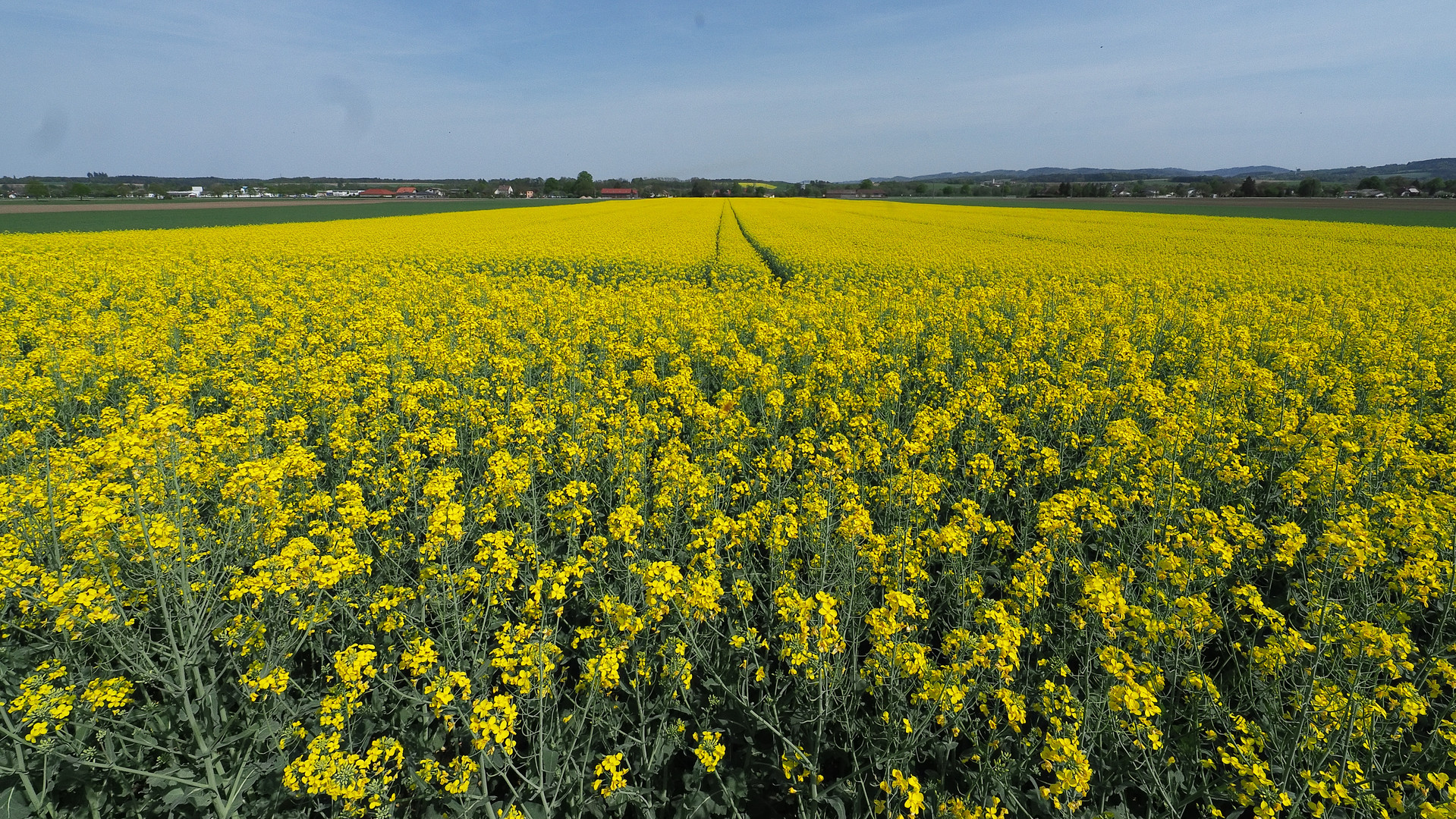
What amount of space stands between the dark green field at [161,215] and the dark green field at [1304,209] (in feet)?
236

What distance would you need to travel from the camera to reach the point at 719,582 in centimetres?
371

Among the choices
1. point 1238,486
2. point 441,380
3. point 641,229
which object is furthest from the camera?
point 641,229

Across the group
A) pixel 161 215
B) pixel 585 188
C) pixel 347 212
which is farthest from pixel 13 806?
pixel 585 188

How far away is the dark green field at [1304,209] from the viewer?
4478cm

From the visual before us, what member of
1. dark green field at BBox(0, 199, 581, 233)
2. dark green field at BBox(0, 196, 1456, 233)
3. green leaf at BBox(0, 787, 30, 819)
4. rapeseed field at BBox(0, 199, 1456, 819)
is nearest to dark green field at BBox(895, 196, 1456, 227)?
dark green field at BBox(0, 196, 1456, 233)

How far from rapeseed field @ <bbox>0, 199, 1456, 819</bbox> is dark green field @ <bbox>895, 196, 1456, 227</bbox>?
52.9 metres

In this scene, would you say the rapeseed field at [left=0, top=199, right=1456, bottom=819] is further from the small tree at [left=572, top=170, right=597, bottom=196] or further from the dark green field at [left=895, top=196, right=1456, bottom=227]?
the small tree at [left=572, top=170, right=597, bottom=196]

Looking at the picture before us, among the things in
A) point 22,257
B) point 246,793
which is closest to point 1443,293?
point 246,793

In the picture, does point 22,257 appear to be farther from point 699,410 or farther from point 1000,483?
point 1000,483

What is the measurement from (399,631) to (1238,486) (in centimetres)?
688

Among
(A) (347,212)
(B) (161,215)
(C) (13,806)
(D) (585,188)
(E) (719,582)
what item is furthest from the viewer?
(D) (585,188)

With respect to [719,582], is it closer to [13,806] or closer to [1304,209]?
[13,806]

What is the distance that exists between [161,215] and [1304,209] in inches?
4163

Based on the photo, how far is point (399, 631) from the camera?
11.8ft
